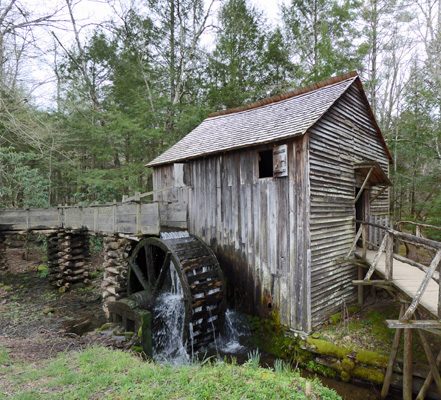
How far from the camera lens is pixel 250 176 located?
707 centimetres

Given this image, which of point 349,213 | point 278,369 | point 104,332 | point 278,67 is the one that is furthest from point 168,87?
point 278,369

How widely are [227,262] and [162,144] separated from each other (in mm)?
9641

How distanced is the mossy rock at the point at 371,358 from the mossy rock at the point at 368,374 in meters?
0.12

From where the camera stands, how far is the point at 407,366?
15.5ft

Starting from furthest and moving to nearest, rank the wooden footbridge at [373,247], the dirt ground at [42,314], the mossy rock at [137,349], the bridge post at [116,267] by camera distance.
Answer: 1. the bridge post at [116,267]
2. the mossy rock at [137,349]
3. the dirt ground at [42,314]
4. the wooden footbridge at [373,247]

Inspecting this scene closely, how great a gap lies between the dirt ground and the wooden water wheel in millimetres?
1699

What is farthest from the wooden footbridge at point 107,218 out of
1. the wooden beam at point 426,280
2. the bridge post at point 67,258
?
the wooden beam at point 426,280

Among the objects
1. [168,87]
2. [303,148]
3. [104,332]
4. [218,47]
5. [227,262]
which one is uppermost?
[218,47]

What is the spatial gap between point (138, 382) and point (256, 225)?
4.35 metres

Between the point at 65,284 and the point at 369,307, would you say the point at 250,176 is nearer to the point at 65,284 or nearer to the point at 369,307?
the point at 369,307

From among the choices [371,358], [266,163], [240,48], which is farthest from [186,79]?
[371,358]

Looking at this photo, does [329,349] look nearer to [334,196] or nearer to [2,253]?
[334,196]

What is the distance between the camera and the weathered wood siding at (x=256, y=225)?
6.12 metres

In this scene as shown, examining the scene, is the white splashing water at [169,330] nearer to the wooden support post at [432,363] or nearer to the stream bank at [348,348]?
the stream bank at [348,348]
